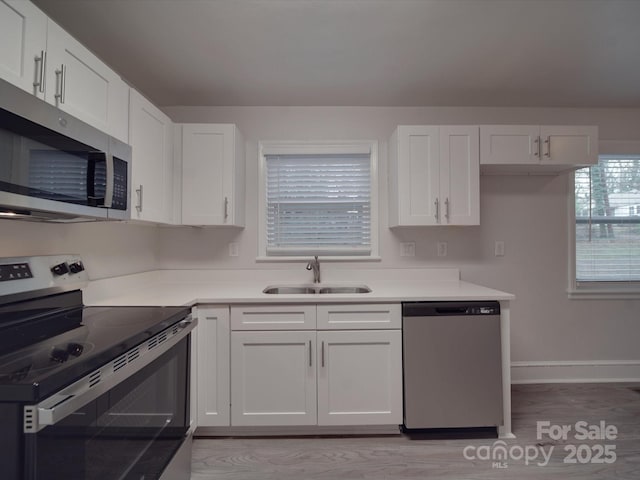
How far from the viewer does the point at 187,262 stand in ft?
8.41

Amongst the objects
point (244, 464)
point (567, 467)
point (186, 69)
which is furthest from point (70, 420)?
point (567, 467)

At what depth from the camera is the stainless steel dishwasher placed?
6.07ft

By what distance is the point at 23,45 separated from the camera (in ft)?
3.58

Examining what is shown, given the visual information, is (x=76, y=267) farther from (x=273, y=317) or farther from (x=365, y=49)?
(x=365, y=49)

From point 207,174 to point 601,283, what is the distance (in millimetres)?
3328

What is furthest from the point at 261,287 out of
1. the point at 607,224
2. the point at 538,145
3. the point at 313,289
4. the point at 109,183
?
the point at 607,224

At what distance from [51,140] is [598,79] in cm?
321

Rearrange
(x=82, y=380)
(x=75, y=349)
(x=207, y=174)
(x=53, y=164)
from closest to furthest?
(x=82, y=380)
(x=75, y=349)
(x=53, y=164)
(x=207, y=174)

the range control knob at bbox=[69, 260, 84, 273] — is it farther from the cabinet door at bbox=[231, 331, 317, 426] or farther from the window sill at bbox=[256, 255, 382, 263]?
the window sill at bbox=[256, 255, 382, 263]

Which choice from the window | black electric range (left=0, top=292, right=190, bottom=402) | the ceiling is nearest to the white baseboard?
the window

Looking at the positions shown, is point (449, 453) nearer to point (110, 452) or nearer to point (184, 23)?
point (110, 452)

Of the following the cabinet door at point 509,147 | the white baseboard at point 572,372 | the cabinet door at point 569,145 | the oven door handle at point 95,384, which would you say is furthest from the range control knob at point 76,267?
the white baseboard at point 572,372

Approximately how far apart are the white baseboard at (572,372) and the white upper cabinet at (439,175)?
1.39 meters

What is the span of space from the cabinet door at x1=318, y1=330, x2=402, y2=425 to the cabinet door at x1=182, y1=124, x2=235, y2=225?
115 centimetres
